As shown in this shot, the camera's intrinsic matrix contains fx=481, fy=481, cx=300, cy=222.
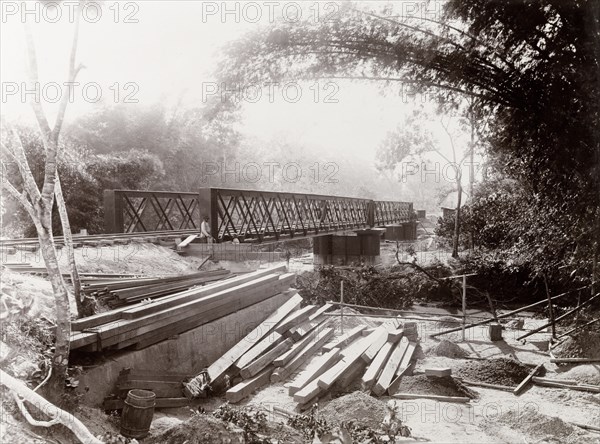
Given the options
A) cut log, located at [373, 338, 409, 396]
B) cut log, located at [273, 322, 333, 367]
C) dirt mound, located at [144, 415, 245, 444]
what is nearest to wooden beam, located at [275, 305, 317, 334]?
cut log, located at [273, 322, 333, 367]

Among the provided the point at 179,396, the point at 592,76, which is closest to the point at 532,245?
the point at 592,76

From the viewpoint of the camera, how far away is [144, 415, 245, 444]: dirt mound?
169 inches

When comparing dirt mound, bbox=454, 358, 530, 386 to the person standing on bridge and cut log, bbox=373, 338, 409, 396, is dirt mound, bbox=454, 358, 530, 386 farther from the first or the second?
the person standing on bridge

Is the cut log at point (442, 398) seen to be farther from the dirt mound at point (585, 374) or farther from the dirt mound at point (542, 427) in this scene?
the dirt mound at point (585, 374)

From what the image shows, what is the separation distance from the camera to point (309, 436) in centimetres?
474

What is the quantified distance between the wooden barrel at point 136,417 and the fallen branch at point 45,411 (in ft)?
3.80

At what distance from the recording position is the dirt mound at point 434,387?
6828 millimetres

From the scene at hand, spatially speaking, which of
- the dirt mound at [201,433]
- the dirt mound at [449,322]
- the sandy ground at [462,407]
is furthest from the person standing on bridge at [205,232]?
the dirt mound at [201,433]

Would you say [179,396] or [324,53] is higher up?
[324,53]

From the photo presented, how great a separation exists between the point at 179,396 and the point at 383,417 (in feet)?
8.60

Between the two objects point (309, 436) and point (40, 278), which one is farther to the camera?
point (40, 278)

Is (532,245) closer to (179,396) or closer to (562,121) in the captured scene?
(562,121)

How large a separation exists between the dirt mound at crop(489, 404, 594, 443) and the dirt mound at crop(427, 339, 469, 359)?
3332 mm

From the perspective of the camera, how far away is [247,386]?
6.52 m
